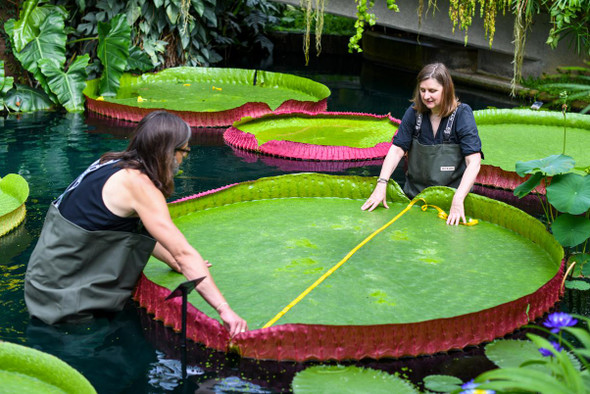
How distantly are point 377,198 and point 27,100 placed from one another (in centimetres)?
529

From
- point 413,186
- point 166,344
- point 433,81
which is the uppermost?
point 433,81

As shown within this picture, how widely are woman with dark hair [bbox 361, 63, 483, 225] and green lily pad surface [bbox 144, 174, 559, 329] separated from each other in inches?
5.7

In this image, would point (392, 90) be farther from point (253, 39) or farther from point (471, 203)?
point (471, 203)

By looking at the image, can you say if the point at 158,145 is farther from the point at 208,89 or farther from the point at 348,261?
the point at 208,89

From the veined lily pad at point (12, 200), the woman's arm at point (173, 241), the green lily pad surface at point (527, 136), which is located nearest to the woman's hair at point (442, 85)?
the green lily pad surface at point (527, 136)

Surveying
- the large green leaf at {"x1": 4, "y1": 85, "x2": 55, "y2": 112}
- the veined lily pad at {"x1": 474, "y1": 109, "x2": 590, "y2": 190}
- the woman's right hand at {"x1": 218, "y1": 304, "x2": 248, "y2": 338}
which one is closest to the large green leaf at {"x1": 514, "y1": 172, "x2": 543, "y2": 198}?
the veined lily pad at {"x1": 474, "y1": 109, "x2": 590, "y2": 190}

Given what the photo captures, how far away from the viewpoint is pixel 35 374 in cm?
253

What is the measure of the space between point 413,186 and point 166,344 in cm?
209

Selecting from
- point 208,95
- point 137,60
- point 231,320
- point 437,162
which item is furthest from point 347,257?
point 137,60

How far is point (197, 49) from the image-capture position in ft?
33.7

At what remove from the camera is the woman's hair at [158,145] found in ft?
9.82

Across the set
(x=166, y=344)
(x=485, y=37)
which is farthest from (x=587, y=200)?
(x=485, y=37)

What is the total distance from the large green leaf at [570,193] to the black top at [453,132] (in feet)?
1.94

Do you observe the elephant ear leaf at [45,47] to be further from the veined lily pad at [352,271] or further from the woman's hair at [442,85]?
the woman's hair at [442,85]
